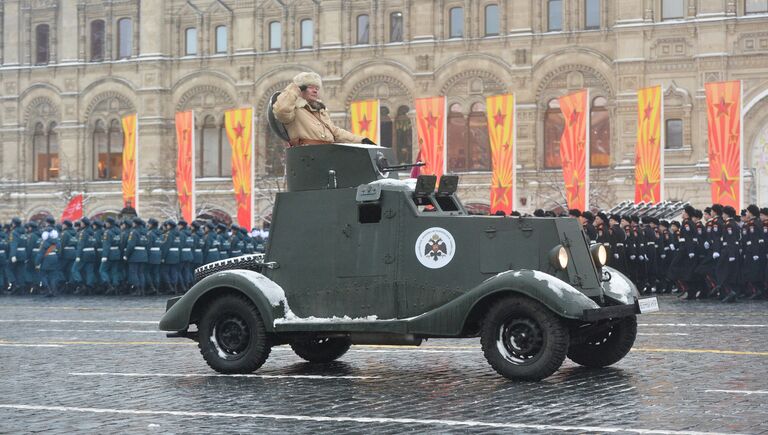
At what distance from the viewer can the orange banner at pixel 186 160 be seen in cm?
4103

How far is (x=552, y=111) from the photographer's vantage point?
46.1 metres

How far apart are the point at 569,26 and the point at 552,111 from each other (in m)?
2.97

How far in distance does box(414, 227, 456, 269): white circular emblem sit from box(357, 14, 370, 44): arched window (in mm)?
37617

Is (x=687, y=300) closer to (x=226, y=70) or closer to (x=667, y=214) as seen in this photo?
(x=667, y=214)

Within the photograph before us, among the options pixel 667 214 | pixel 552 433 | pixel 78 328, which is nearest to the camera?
pixel 552 433

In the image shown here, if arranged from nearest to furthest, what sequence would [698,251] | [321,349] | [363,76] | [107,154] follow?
1. [321,349]
2. [698,251]
3. [363,76]
4. [107,154]

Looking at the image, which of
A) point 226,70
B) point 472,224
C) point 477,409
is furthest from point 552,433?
point 226,70

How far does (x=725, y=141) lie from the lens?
109ft

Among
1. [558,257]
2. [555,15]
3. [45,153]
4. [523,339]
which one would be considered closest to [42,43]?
[45,153]

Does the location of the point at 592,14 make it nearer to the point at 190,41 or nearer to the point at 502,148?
the point at 502,148

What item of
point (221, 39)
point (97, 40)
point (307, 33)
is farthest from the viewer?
point (97, 40)

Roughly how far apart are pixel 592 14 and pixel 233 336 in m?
35.3

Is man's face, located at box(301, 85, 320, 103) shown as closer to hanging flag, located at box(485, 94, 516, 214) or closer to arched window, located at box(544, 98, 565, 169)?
hanging flag, located at box(485, 94, 516, 214)

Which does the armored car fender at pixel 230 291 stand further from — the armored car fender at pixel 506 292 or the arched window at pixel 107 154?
the arched window at pixel 107 154
